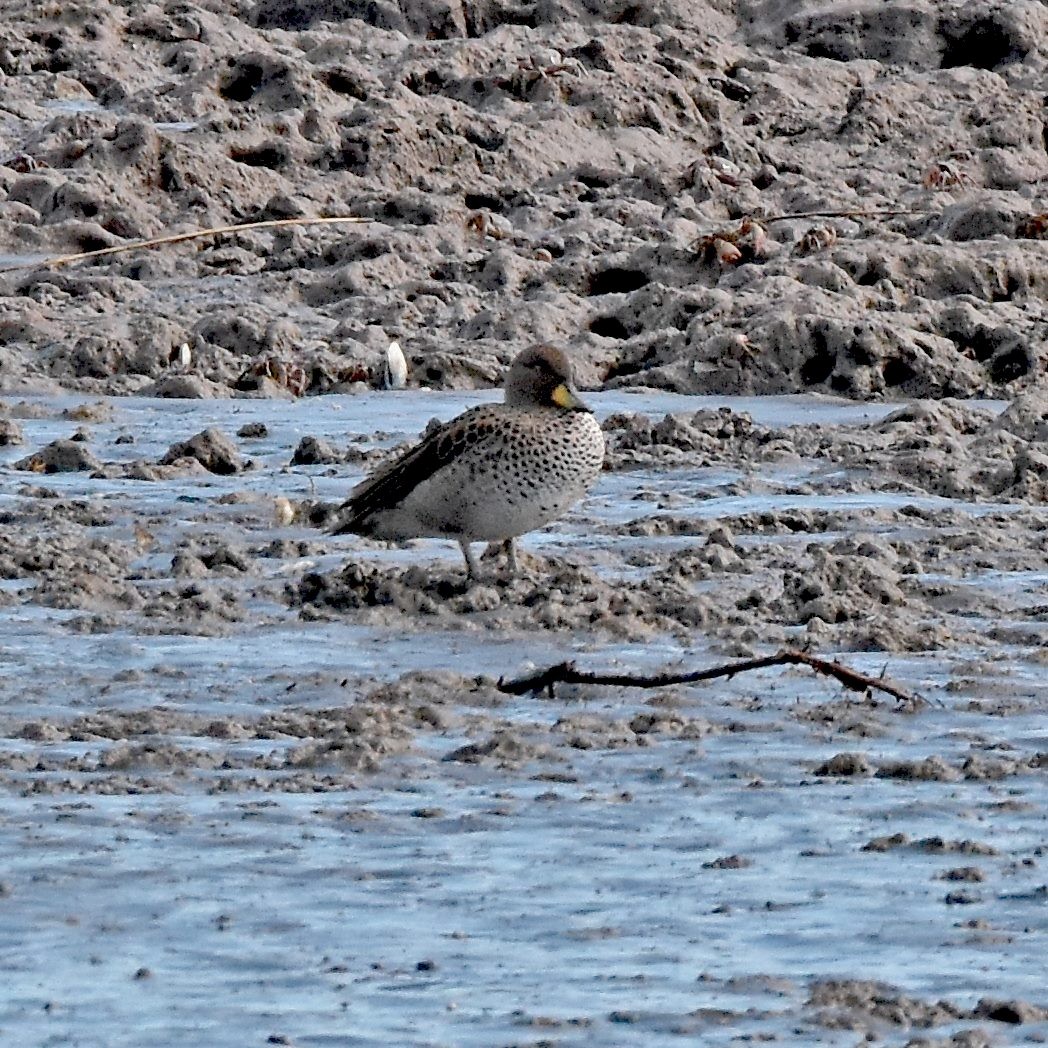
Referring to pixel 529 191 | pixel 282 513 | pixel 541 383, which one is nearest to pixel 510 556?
pixel 541 383

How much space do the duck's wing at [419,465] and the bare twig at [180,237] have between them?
17.2ft

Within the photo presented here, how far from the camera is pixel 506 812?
513 cm

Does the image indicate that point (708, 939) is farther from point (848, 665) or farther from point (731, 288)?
point (731, 288)

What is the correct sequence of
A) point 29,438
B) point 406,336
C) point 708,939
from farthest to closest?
point 406,336 → point 29,438 → point 708,939

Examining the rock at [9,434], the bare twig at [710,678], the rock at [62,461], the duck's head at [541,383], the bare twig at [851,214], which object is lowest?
the rock at [9,434]

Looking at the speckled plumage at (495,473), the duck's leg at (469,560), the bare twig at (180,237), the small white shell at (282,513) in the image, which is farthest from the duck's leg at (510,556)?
the bare twig at (180,237)

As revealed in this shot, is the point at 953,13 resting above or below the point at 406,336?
above

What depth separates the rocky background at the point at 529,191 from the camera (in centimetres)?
1119

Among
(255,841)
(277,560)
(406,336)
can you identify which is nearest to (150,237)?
(406,336)

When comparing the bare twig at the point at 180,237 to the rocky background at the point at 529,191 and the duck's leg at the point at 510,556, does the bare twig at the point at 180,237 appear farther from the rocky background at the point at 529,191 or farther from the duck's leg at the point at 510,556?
the duck's leg at the point at 510,556

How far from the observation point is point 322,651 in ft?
21.9

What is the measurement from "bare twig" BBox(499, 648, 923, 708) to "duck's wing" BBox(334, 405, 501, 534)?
1.38 m

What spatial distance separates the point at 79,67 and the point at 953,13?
19.6ft

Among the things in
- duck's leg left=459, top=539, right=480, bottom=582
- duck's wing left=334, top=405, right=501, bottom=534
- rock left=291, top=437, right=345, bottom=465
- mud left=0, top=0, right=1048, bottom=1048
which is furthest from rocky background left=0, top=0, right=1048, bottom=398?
duck's leg left=459, top=539, right=480, bottom=582
